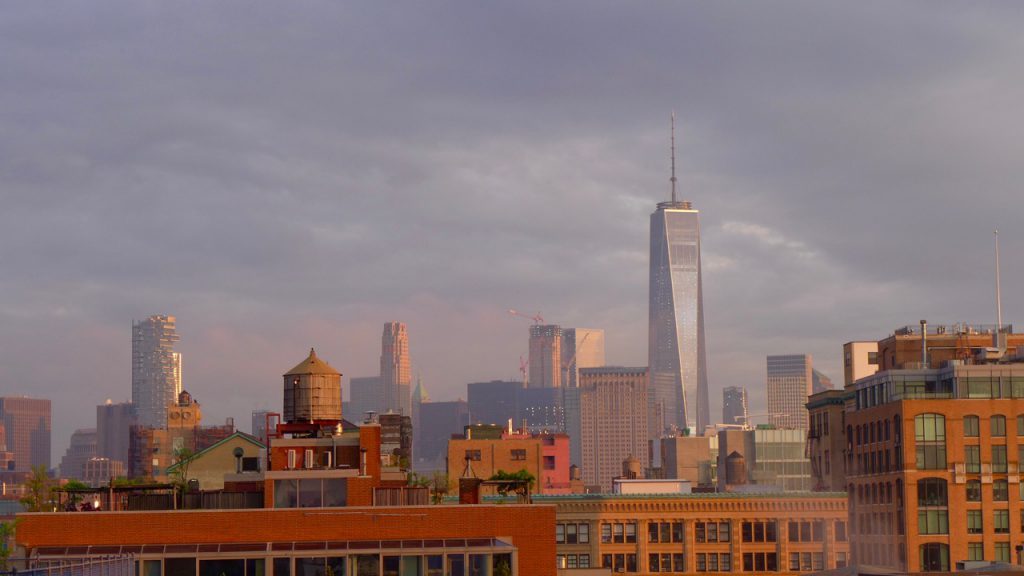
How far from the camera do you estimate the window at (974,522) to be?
540 ft

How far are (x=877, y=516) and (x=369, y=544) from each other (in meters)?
99.0

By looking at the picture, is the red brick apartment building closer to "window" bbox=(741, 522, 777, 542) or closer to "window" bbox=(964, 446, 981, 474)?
"window" bbox=(964, 446, 981, 474)

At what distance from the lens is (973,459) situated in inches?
6545

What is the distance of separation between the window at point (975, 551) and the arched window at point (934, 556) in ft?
7.53

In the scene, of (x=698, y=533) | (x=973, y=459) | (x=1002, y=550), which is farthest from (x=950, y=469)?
(x=698, y=533)

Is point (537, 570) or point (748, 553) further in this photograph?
point (748, 553)

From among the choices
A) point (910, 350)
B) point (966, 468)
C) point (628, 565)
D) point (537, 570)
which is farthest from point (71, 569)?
point (910, 350)

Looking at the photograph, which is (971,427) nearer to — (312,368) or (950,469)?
(950,469)

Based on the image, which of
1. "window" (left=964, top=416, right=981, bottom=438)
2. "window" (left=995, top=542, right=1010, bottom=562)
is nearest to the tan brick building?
"window" (left=995, top=542, right=1010, bottom=562)

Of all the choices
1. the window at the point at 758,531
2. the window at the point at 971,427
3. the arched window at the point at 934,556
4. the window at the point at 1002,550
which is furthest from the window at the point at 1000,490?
the window at the point at 758,531

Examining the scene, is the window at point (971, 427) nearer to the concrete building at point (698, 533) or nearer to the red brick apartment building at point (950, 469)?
the red brick apartment building at point (950, 469)

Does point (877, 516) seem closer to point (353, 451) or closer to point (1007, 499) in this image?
point (1007, 499)

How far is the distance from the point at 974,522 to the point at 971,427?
34.0 feet

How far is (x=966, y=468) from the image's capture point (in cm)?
16600
